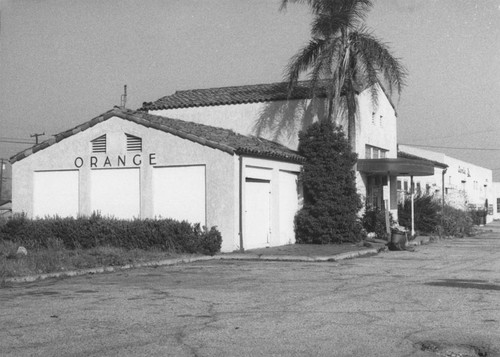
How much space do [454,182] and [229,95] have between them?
88.4 ft

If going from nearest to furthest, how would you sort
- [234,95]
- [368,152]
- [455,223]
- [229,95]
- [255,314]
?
[255,314], [368,152], [234,95], [229,95], [455,223]

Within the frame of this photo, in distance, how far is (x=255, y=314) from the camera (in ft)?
30.7

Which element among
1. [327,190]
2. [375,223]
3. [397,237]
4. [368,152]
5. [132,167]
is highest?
[368,152]

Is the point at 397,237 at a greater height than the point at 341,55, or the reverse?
the point at 341,55

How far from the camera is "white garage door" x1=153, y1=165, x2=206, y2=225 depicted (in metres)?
21.3

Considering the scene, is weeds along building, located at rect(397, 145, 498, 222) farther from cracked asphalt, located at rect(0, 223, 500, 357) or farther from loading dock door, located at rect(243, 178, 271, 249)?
cracked asphalt, located at rect(0, 223, 500, 357)

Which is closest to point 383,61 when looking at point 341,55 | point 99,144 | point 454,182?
point 341,55

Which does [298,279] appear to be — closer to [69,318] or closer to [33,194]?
[69,318]

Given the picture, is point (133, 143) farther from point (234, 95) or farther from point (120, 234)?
point (234, 95)

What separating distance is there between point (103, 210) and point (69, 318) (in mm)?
13965

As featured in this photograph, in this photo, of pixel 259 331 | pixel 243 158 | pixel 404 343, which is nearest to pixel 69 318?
pixel 259 331

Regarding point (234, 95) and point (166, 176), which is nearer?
point (166, 176)

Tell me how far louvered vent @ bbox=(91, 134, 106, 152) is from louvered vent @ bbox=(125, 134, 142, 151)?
3.07 ft

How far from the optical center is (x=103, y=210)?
2275 centimetres
